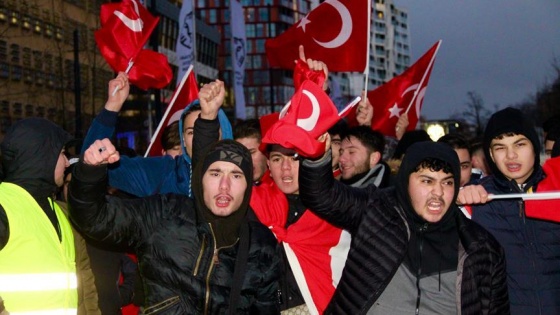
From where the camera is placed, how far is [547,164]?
575 centimetres

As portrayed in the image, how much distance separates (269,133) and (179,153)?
74.9 inches

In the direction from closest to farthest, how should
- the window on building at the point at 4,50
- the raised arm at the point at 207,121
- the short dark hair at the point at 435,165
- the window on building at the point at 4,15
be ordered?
1. the short dark hair at the point at 435,165
2. the raised arm at the point at 207,121
3. the window on building at the point at 4,15
4. the window on building at the point at 4,50

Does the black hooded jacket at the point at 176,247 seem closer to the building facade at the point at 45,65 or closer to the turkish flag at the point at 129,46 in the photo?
the turkish flag at the point at 129,46

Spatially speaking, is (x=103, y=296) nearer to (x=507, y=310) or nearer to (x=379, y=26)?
(x=507, y=310)

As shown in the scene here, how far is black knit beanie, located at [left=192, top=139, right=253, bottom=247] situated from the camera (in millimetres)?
4684

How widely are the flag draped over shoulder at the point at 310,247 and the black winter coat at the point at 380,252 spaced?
53 cm

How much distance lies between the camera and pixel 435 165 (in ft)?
16.1

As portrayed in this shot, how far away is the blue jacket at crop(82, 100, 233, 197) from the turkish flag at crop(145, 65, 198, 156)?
2.97m

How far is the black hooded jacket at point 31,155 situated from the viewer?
4.45m

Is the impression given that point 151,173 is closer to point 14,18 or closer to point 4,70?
point 14,18

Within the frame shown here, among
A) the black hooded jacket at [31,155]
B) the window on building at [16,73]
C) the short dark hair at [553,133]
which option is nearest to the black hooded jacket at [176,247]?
the black hooded jacket at [31,155]

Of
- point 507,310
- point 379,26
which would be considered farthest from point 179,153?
point 379,26

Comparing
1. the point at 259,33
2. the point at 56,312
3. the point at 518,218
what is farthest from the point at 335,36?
the point at 259,33

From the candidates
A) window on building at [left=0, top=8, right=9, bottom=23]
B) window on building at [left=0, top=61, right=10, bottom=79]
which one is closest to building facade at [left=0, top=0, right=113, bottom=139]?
window on building at [left=0, top=61, right=10, bottom=79]
